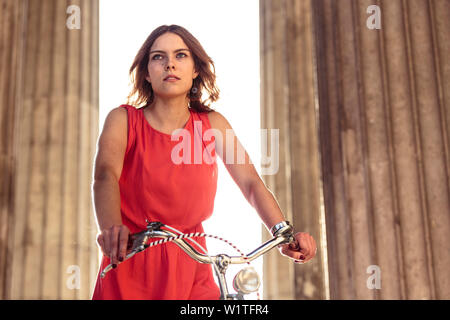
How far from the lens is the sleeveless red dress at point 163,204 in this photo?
216cm

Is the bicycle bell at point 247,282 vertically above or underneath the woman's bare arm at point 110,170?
underneath

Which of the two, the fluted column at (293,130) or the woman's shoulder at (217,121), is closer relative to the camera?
the woman's shoulder at (217,121)

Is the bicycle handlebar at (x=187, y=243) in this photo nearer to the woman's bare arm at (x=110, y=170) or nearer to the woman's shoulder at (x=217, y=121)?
the woman's bare arm at (x=110, y=170)

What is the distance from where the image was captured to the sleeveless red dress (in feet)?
7.09

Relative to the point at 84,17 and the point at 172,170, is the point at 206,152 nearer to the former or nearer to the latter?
the point at 172,170

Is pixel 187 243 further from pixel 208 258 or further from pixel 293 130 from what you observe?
pixel 293 130

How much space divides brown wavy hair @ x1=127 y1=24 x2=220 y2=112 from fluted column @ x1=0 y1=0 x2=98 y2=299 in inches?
128

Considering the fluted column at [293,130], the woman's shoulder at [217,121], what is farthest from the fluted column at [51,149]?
the woman's shoulder at [217,121]

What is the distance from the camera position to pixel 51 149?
5.80 metres

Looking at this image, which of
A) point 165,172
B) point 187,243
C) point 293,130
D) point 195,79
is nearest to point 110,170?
point 165,172

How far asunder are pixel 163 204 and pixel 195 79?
25.8 inches

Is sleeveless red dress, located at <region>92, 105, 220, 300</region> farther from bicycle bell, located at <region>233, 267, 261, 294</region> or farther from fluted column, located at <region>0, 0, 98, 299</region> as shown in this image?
fluted column, located at <region>0, 0, 98, 299</region>
